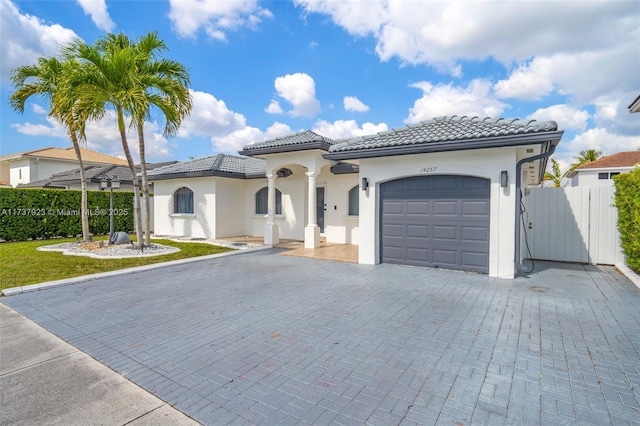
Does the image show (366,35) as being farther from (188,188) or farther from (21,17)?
(21,17)

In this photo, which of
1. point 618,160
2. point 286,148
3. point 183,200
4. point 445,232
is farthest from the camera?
point 618,160

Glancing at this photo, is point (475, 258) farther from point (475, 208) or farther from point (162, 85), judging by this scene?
point (162, 85)

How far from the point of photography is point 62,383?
11.0ft

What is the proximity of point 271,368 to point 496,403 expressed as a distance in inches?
88.7

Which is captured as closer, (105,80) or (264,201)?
(105,80)

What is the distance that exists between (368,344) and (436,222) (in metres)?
5.45

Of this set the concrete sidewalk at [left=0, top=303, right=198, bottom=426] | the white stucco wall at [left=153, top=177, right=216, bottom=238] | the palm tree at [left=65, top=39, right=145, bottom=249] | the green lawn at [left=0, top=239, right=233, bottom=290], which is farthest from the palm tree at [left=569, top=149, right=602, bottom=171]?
the concrete sidewalk at [left=0, top=303, right=198, bottom=426]

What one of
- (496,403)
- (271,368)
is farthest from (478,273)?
(271,368)

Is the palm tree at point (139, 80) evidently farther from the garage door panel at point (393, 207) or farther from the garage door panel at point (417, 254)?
the garage door panel at point (417, 254)

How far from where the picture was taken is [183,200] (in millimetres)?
17250

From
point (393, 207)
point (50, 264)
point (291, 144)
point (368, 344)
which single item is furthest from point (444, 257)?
point (50, 264)

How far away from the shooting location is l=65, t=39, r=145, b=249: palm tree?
1013cm

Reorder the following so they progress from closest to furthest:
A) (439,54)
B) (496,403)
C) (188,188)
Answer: (496,403) → (439,54) → (188,188)

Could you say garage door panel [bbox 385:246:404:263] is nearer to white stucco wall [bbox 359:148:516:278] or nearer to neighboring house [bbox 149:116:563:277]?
neighboring house [bbox 149:116:563:277]
